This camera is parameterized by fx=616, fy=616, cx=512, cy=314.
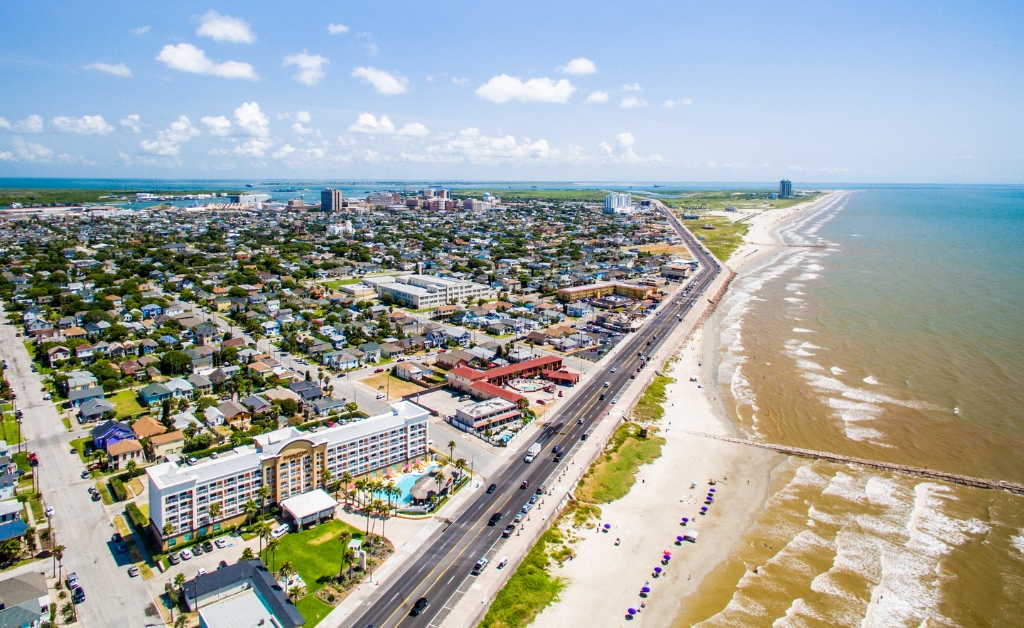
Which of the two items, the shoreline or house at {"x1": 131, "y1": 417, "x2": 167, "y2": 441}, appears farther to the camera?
house at {"x1": 131, "y1": 417, "x2": 167, "y2": 441}

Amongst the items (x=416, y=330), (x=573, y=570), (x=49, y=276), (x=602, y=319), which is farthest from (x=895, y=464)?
(x=49, y=276)

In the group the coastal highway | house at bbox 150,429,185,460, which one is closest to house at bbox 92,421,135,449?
house at bbox 150,429,185,460

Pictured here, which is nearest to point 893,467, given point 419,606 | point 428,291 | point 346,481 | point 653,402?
point 653,402

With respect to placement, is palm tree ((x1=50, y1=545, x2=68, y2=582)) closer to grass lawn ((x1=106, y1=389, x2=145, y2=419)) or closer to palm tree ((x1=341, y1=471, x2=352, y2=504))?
palm tree ((x1=341, y1=471, x2=352, y2=504))

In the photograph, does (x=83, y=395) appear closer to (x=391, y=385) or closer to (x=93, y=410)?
(x=93, y=410)

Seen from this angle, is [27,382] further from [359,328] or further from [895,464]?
[895,464]

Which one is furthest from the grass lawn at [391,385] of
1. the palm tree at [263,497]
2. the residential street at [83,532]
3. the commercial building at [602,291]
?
the commercial building at [602,291]

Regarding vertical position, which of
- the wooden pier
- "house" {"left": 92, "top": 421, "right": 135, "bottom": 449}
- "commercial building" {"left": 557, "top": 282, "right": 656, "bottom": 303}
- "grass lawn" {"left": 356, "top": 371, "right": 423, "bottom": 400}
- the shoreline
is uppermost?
"commercial building" {"left": 557, "top": 282, "right": 656, "bottom": 303}
